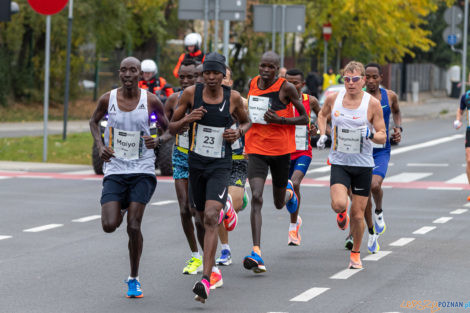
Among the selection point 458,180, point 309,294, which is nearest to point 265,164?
point 309,294

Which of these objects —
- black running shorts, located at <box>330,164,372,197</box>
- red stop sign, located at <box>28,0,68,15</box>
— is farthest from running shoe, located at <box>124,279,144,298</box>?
red stop sign, located at <box>28,0,68,15</box>

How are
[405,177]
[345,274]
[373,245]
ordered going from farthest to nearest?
[405,177] → [373,245] → [345,274]

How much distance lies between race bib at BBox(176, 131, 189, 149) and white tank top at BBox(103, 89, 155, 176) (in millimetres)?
833

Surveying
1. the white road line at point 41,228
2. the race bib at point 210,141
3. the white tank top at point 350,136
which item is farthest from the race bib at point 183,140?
the white road line at point 41,228

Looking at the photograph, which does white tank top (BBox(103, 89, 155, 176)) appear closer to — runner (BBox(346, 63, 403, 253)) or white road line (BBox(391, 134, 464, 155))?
runner (BBox(346, 63, 403, 253))

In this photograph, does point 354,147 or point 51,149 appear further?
point 51,149

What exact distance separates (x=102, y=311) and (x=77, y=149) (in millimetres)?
15837

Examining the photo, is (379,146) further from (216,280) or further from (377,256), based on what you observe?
(216,280)

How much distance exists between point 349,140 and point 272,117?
28.8 inches

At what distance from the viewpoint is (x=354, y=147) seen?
1027 cm

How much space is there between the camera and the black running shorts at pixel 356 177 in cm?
1035

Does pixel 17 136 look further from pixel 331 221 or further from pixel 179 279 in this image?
pixel 179 279

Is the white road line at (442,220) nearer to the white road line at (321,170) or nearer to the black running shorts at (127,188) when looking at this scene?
the black running shorts at (127,188)

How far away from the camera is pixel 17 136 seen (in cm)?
2647
